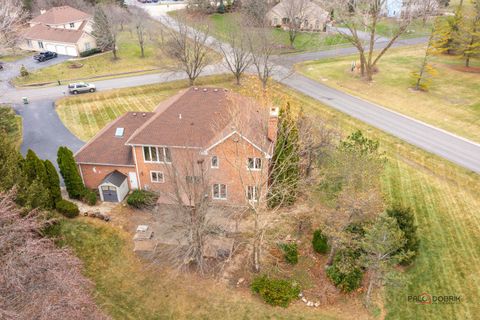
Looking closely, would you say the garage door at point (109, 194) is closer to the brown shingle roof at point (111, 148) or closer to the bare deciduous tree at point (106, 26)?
the brown shingle roof at point (111, 148)

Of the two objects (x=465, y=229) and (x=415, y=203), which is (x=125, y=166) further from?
(x=465, y=229)

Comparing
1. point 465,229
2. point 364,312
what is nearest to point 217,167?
point 364,312

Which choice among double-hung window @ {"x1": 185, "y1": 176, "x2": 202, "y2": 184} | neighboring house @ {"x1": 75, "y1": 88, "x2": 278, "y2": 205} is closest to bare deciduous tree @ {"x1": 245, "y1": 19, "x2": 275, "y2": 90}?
neighboring house @ {"x1": 75, "y1": 88, "x2": 278, "y2": 205}

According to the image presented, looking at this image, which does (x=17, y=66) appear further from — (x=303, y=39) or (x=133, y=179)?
(x=303, y=39)

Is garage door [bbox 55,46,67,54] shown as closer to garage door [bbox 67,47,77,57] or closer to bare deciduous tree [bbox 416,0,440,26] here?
garage door [bbox 67,47,77,57]

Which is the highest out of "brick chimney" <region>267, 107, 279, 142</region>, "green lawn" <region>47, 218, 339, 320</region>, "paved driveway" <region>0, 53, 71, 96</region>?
"brick chimney" <region>267, 107, 279, 142</region>
